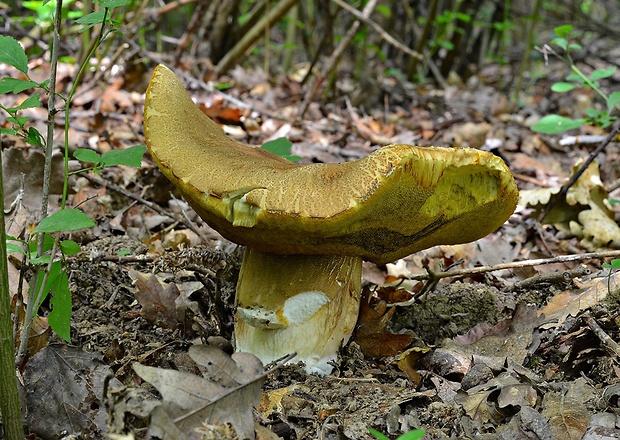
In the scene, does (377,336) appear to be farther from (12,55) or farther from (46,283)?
(12,55)

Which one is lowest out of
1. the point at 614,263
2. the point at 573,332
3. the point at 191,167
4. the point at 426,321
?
the point at 426,321

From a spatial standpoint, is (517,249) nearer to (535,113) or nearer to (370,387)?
(370,387)

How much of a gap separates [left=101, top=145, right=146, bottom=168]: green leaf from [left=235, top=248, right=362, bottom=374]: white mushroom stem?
23.0 inches

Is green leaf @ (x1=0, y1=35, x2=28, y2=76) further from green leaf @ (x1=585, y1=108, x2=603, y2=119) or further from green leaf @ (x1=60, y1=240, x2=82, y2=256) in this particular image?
green leaf @ (x1=585, y1=108, x2=603, y2=119)

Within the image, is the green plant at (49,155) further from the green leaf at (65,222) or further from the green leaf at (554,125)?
the green leaf at (554,125)

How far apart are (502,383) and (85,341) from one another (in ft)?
4.76

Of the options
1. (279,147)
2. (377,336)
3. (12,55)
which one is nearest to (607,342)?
(377,336)

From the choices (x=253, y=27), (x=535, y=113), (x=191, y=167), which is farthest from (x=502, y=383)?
(x=535, y=113)

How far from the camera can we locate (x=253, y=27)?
21.9 feet

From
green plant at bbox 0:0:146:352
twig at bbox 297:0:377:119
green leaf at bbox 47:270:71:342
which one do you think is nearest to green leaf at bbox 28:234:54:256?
green plant at bbox 0:0:146:352

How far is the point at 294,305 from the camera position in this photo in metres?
2.11

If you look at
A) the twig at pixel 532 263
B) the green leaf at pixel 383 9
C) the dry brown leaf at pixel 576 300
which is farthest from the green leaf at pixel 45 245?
the green leaf at pixel 383 9

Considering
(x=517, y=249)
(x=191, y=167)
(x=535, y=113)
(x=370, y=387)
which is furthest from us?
(x=535, y=113)

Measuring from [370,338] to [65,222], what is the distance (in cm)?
131
